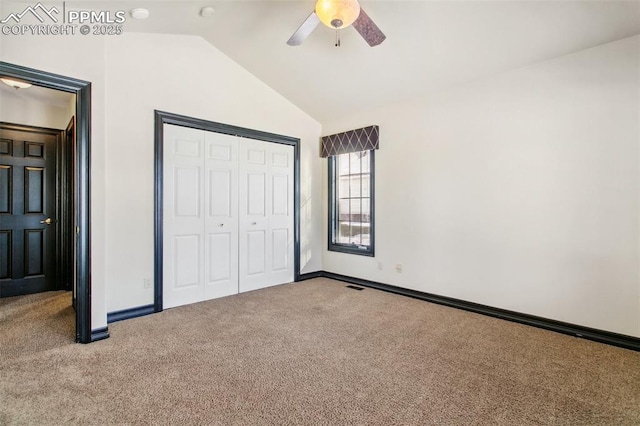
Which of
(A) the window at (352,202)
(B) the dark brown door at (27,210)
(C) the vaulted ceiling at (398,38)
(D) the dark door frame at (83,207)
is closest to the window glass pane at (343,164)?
(A) the window at (352,202)

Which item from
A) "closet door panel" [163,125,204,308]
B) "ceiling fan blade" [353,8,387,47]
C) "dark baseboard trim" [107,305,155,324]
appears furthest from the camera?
"closet door panel" [163,125,204,308]

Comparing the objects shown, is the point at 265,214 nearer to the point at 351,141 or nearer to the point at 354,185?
the point at 354,185

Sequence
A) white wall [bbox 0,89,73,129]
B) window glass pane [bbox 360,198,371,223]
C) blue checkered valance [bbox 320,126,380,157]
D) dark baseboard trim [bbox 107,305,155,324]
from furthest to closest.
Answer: window glass pane [bbox 360,198,371,223]
blue checkered valance [bbox 320,126,380,157]
white wall [bbox 0,89,73,129]
dark baseboard trim [bbox 107,305,155,324]

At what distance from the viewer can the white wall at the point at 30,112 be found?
156 inches

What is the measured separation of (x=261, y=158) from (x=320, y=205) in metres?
1.33

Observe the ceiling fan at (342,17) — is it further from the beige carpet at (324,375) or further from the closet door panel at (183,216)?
the beige carpet at (324,375)

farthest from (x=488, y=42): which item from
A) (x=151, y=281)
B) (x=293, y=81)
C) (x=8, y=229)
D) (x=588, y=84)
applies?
(x=8, y=229)

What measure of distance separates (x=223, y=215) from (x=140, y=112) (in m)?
1.50

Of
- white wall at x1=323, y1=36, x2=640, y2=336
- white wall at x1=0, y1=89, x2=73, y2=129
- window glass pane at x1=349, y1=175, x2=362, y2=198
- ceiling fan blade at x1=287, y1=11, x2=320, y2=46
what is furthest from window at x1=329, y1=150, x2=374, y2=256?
white wall at x1=0, y1=89, x2=73, y2=129

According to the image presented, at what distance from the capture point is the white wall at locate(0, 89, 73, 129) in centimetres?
395

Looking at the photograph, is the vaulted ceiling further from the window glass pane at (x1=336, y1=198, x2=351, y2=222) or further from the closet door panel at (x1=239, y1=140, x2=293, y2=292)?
the window glass pane at (x1=336, y1=198, x2=351, y2=222)

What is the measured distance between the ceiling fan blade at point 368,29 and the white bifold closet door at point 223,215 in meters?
2.28

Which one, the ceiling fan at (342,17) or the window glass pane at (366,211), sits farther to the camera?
the window glass pane at (366,211)

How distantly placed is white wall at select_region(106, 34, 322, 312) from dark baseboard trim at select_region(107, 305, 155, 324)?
0.05 meters
